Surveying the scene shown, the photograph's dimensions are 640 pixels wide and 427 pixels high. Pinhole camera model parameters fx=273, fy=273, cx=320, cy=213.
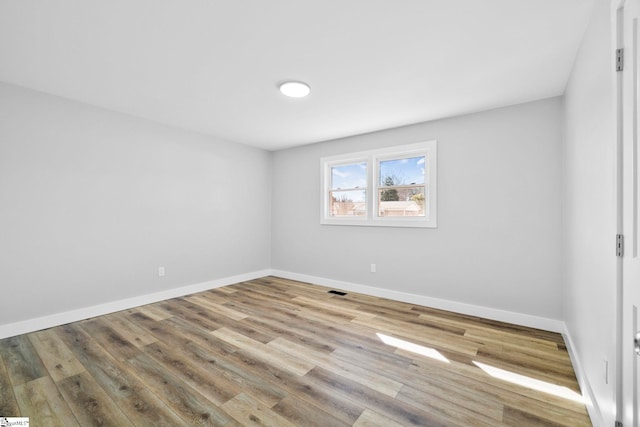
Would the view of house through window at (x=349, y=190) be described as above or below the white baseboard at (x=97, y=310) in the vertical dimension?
above

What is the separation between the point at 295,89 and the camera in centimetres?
278

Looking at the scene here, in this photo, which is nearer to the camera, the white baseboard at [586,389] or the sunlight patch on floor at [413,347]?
the white baseboard at [586,389]

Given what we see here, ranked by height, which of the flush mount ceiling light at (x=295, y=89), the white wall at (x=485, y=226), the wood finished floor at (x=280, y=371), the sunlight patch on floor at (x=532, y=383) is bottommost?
the wood finished floor at (x=280, y=371)

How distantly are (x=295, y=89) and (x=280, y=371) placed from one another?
8.49 ft

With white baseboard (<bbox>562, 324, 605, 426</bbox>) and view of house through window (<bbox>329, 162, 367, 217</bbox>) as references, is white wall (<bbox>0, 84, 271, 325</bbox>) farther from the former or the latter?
white baseboard (<bbox>562, 324, 605, 426</bbox>)

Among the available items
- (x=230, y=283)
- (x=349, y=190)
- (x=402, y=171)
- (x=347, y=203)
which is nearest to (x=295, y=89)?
(x=402, y=171)

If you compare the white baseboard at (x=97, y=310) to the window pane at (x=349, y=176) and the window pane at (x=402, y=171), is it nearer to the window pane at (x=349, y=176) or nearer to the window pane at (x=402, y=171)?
the window pane at (x=349, y=176)

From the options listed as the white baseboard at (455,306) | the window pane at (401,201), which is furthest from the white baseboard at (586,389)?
the window pane at (401,201)

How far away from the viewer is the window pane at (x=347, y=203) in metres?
4.53

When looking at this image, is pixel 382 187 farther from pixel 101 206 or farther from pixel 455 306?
pixel 101 206

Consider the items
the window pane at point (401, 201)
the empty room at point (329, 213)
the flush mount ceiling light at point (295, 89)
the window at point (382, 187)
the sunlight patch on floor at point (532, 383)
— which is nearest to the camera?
the empty room at point (329, 213)

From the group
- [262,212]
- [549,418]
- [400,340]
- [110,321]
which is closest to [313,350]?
[400,340]

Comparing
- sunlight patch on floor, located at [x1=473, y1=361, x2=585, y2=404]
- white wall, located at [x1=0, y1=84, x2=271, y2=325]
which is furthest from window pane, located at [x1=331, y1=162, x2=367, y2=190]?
sunlight patch on floor, located at [x1=473, y1=361, x2=585, y2=404]

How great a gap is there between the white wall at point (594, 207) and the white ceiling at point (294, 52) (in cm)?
40
